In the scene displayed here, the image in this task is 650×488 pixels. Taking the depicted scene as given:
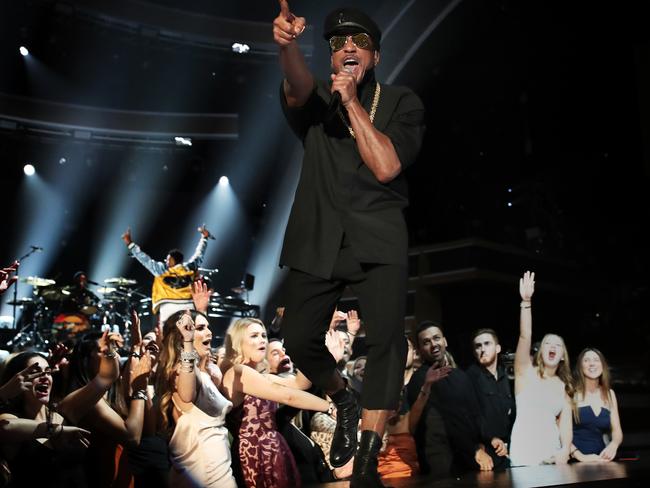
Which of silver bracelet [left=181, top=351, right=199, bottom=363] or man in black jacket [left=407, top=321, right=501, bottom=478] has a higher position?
silver bracelet [left=181, top=351, right=199, bottom=363]

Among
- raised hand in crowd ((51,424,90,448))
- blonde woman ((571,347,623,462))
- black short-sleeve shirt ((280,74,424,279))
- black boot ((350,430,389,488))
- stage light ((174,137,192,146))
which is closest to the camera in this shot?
black boot ((350,430,389,488))

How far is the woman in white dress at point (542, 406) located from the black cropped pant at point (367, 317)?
3131mm

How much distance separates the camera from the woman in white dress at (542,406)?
5.19 m

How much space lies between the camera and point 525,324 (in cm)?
499

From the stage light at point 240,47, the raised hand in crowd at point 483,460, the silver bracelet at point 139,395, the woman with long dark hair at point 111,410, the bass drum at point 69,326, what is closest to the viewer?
the woman with long dark hair at point 111,410

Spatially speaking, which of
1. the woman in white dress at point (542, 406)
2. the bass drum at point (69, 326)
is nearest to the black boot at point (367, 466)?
the woman in white dress at point (542, 406)

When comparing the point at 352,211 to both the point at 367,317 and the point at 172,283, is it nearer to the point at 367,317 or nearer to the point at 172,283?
the point at 367,317

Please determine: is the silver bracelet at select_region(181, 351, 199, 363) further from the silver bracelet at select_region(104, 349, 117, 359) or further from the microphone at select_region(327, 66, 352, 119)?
the microphone at select_region(327, 66, 352, 119)

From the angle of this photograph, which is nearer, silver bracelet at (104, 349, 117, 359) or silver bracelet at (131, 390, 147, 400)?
silver bracelet at (104, 349, 117, 359)

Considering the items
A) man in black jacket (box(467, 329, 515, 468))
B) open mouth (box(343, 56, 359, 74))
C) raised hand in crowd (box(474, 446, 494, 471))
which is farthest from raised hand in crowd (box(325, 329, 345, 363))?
man in black jacket (box(467, 329, 515, 468))

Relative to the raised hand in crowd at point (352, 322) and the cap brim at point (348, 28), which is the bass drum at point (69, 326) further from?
the cap brim at point (348, 28)

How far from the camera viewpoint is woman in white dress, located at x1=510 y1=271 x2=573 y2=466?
5.19m

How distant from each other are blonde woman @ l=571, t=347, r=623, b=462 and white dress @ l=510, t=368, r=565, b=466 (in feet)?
0.65

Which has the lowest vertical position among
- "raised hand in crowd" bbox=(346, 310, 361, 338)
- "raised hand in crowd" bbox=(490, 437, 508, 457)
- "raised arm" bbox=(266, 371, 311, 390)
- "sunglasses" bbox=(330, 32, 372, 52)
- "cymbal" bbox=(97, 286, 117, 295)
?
"raised hand in crowd" bbox=(490, 437, 508, 457)
